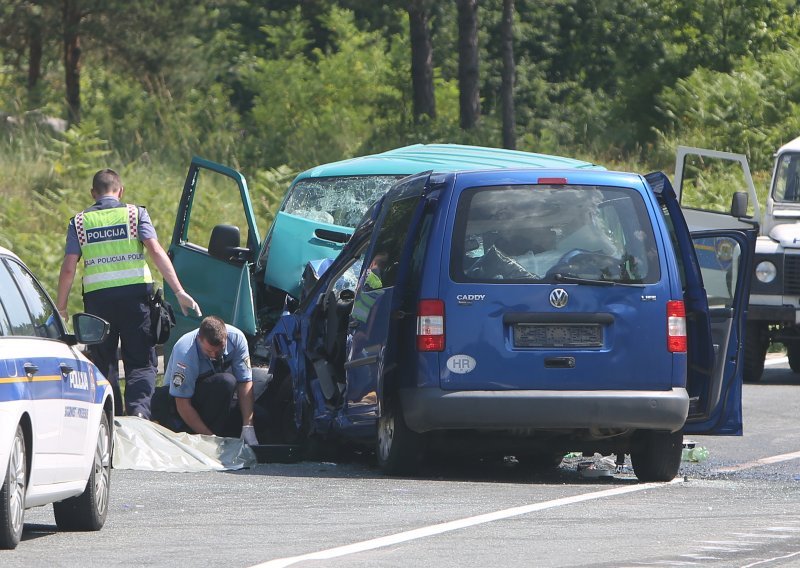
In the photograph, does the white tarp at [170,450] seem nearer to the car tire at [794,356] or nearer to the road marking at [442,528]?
the road marking at [442,528]

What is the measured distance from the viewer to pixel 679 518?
8438mm

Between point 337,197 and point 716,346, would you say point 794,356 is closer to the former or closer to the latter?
point 337,197

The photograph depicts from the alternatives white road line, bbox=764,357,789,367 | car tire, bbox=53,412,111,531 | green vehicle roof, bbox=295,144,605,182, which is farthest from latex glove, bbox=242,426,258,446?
white road line, bbox=764,357,789,367

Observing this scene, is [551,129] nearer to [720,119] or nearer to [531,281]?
[720,119]

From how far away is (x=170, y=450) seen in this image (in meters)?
10.8

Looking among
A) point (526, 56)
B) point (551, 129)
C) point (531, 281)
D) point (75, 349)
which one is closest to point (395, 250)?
point (531, 281)

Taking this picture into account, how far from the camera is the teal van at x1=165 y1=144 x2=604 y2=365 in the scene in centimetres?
1321

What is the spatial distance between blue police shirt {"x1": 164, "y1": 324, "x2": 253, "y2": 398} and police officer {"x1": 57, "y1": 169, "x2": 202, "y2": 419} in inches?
22.4

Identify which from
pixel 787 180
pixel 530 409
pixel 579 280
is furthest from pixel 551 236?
pixel 787 180

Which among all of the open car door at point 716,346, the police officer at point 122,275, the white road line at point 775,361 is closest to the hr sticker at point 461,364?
the open car door at point 716,346

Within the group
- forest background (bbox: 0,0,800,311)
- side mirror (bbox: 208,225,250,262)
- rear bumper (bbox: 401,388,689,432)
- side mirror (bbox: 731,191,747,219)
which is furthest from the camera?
forest background (bbox: 0,0,800,311)

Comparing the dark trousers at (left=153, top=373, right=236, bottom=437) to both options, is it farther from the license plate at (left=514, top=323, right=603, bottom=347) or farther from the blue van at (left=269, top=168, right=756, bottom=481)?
the license plate at (left=514, top=323, right=603, bottom=347)

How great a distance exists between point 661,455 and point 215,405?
3.05 metres

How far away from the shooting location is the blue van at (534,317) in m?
9.86
